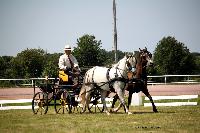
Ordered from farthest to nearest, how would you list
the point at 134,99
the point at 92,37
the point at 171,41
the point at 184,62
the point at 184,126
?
the point at 171,41 < the point at 184,62 < the point at 92,37 < the point at 134,99 < the point at 184,126

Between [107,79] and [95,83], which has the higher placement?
[107,79]

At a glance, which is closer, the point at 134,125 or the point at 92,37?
the point at 134,125

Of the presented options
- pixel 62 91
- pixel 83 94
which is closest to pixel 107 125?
pixel 83 94

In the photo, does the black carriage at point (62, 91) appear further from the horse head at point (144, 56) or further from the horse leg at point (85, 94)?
the horse head at point (144, 56)

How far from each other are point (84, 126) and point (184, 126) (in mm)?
2465

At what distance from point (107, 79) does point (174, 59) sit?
181 feet

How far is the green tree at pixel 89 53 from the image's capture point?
44.9 meters

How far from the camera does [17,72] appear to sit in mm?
71250

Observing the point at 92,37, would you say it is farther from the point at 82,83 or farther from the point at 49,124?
the point at 49,124

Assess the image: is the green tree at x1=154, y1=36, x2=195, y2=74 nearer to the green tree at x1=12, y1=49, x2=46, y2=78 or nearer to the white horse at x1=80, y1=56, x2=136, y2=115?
the green tree at x1=12, y1=49, x2=46, y2=78

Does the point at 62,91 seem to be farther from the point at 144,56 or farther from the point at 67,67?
the point at 144,56

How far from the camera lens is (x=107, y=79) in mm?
15891

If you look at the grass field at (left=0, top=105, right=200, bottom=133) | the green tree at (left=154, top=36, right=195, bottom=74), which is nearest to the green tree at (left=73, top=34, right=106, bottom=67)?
the green tree at (left=154, top=36, right=195, bottom=74)

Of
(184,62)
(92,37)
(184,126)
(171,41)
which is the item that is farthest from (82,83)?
(171,41)
